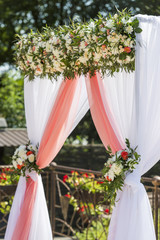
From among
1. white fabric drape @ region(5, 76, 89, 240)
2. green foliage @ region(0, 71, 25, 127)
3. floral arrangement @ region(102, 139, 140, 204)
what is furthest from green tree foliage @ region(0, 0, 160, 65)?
floral arrangement @ region(102, 139, 140, 204)

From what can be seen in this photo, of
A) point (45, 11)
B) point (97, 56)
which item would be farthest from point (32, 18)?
point (97, 56)

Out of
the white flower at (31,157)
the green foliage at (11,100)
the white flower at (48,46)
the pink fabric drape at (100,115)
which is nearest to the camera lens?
the pink fabric drape at (100,115)

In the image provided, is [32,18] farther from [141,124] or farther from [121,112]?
[141,124]

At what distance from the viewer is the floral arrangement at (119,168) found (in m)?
2.88

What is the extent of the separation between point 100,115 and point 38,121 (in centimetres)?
92

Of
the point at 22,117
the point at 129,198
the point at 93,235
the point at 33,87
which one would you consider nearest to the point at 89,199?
the point at 93,235

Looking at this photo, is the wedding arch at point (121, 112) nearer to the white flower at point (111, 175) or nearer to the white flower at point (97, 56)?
the white flower at point (97, 56)

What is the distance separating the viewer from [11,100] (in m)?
9.63

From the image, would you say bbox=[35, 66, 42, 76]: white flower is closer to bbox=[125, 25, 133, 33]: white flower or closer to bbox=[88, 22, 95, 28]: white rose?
bbox=[88, 22, 95, 28]: white rose

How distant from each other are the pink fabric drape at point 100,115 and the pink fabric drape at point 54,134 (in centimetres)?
35

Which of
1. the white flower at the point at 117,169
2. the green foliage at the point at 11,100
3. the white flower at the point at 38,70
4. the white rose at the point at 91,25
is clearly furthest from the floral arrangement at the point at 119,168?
the green foliage at the point at 11,100

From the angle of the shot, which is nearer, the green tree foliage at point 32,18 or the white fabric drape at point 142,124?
the white fabric drape at point 142,124

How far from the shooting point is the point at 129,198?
295 centimetres

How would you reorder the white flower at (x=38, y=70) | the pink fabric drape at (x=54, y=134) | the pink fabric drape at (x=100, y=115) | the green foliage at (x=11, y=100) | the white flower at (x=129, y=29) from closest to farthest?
the white flower at (x=129, y=29) → the pink fabric drape at (x=100, y=115) → the white flower at (x=38, y=70) → the pink fabric drape at (x=54, y=134) → the green foliage at (x=11, y=100)
